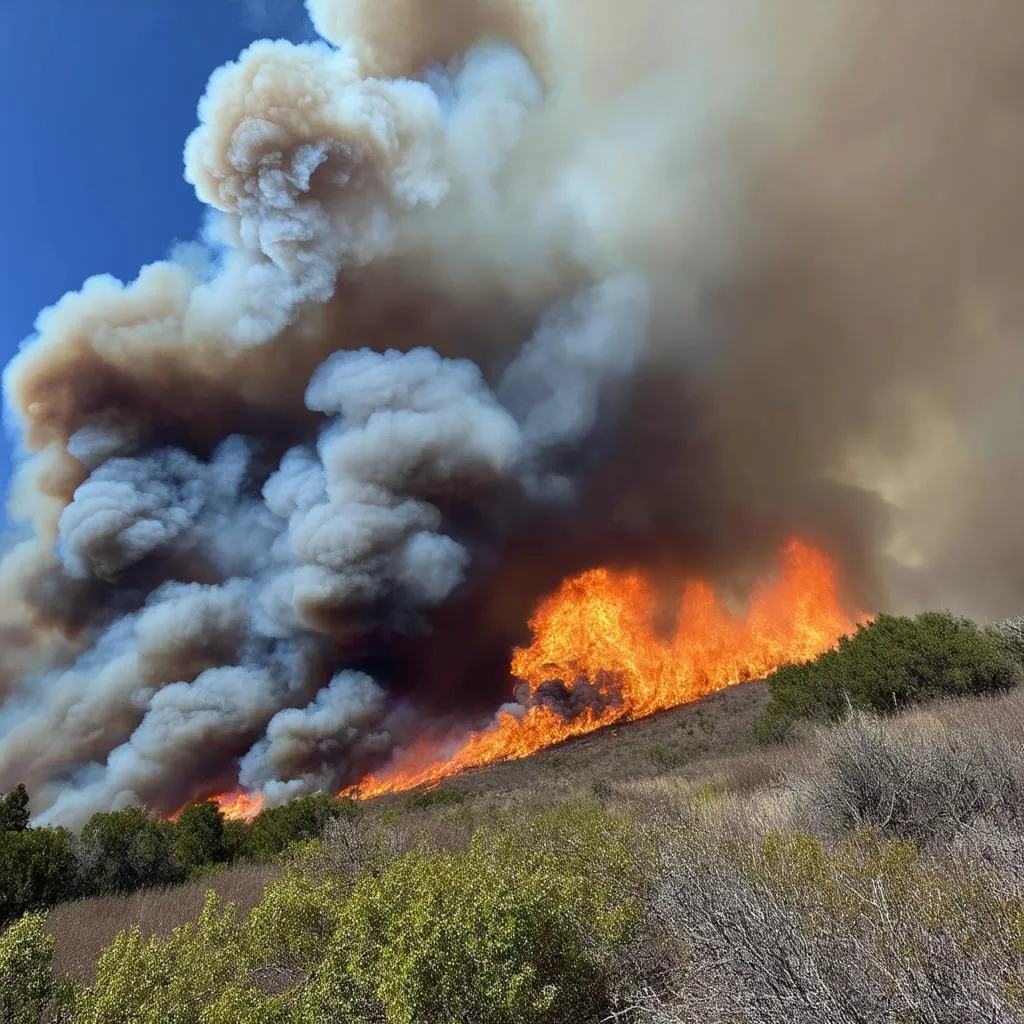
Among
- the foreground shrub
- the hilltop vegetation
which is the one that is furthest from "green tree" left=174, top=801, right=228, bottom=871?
the foreground shrub

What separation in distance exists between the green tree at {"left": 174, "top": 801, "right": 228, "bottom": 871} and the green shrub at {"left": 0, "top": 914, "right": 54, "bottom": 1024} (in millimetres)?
16935

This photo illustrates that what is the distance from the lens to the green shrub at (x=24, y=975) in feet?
12.1

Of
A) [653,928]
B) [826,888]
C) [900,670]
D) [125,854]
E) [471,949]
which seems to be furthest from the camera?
[900,670]

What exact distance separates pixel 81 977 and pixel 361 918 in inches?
257

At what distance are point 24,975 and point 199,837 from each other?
60.8ft

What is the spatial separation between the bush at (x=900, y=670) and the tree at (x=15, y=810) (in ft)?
85.7

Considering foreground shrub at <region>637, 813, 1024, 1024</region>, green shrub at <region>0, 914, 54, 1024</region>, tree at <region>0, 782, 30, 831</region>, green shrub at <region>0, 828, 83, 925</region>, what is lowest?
foreground shrub at <region>637, 813, 1024, 1024</region>

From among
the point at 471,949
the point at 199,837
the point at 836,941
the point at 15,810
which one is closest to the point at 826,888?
the point at 836,941

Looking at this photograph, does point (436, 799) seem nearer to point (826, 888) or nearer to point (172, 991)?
point (826, 888)

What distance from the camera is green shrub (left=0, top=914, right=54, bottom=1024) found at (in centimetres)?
367

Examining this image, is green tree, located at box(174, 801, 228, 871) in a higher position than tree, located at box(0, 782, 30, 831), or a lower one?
lower

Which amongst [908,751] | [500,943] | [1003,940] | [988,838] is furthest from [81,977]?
[908,751]

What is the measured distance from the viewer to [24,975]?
3.81 metres

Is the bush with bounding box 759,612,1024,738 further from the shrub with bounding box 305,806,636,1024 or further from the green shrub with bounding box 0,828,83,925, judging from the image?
the green shrub with bounding box 0,828,83,925
